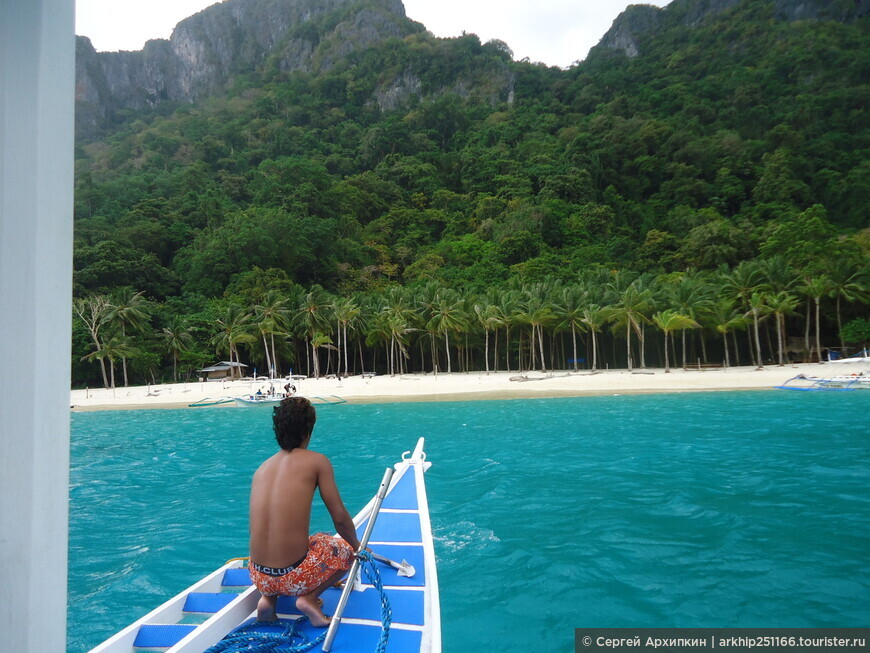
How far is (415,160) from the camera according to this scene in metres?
78.3

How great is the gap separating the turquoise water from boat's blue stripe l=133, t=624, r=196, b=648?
2361 millimetres

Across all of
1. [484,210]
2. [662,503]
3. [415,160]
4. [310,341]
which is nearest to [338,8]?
[415,160]

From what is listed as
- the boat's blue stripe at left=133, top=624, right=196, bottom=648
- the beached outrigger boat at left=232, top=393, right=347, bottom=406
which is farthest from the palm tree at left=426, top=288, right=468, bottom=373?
the boat's blue stripe at left=133, top=624, right=196, bottom=648

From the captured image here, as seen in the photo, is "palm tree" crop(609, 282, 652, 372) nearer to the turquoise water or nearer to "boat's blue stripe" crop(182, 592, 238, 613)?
the turquoise water

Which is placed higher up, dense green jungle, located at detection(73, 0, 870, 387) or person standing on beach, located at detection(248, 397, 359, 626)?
dense green jungle, located at detection(73, 0, 870, 387)

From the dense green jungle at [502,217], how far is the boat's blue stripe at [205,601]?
114ft

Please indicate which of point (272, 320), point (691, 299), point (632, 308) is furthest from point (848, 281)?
point (272, 320)

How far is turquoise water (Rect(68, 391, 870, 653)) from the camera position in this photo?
4988mm

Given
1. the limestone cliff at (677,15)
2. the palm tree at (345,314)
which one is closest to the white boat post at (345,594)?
the palm tree at (345,314)

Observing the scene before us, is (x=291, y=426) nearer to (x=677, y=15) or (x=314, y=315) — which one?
(x=314, y=315)

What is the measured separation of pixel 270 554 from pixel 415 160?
262ft

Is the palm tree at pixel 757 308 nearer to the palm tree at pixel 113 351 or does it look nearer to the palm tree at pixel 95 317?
the palm tree at pixel 113 351

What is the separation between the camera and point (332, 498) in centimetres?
333

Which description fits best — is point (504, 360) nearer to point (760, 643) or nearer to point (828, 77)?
point (760, 643)
